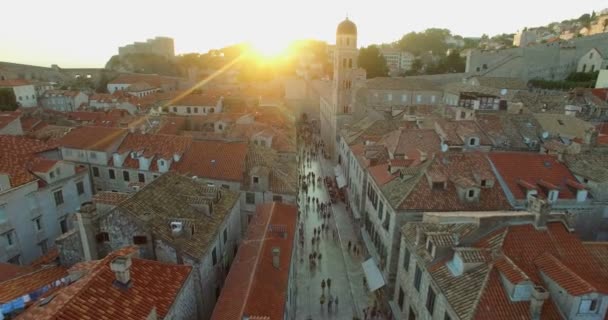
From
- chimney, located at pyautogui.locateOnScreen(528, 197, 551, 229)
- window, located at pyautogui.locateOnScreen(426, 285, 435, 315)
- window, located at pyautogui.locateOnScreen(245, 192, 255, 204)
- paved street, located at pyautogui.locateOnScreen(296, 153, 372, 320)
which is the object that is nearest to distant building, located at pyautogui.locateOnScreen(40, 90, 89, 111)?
window, located at pyautogui.locateOnScreen(245, 192, 255, 204)

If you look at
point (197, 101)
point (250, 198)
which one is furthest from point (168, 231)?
point (197, 101)

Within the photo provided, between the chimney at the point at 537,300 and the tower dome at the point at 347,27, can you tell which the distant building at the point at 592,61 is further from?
the chimney at the point at 537,300

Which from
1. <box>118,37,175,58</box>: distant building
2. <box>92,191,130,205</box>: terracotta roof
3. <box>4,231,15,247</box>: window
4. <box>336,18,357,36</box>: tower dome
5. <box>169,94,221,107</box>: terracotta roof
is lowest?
<box>4,231,15,247</box>: window

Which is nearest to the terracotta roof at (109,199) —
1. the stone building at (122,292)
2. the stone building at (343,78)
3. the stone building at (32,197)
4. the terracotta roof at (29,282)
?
the terracotta roof at (29,282)

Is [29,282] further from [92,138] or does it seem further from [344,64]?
[344,64]

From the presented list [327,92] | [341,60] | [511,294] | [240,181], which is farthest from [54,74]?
[511,294]

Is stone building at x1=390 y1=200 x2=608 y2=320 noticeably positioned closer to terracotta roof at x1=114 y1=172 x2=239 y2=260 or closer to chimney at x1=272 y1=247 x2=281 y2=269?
chimney at x1=272 y1=247 x2=281 y2=269
